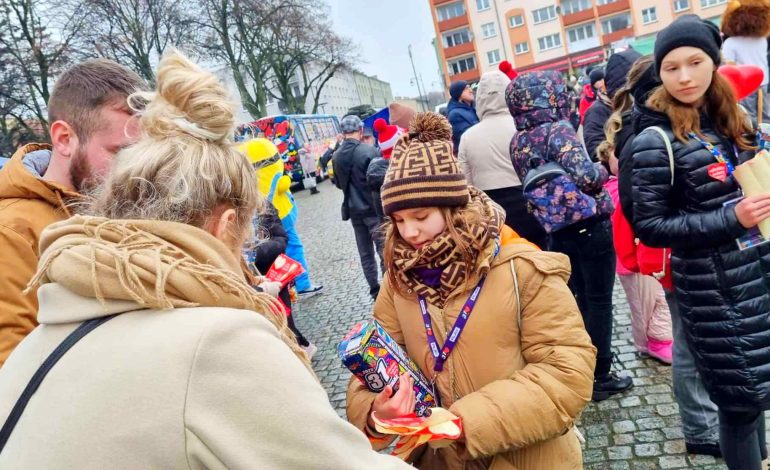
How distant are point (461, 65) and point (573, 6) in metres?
11.7

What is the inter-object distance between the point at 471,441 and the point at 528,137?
90.0 inches

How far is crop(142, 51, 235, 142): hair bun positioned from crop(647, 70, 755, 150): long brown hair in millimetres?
1909

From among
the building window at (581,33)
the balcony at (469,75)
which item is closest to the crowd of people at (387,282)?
the building window at (581,33)

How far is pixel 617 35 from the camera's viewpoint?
163 ft

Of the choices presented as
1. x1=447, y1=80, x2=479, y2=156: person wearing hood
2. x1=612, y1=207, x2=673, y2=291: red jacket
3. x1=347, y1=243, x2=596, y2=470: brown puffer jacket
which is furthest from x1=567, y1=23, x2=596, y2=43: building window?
x1=347, y1=243, x2=596, y2=470: brown puffer jacket

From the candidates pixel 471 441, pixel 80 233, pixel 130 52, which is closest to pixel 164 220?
pixel 80 233

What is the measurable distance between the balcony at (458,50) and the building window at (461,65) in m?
0.67

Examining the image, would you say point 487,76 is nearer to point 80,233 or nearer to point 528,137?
point 528,137

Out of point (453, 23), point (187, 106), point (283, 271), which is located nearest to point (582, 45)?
point (453, 23)

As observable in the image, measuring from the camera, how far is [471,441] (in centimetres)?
170

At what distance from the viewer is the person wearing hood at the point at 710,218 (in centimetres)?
222

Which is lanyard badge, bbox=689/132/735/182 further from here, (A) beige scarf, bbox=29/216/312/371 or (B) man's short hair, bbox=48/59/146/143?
(B) man's short hair, bbox=48/59/146/143

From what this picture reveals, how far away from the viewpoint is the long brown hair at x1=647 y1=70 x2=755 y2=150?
2.35m

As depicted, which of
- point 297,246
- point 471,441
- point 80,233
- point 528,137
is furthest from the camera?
point 297,246
